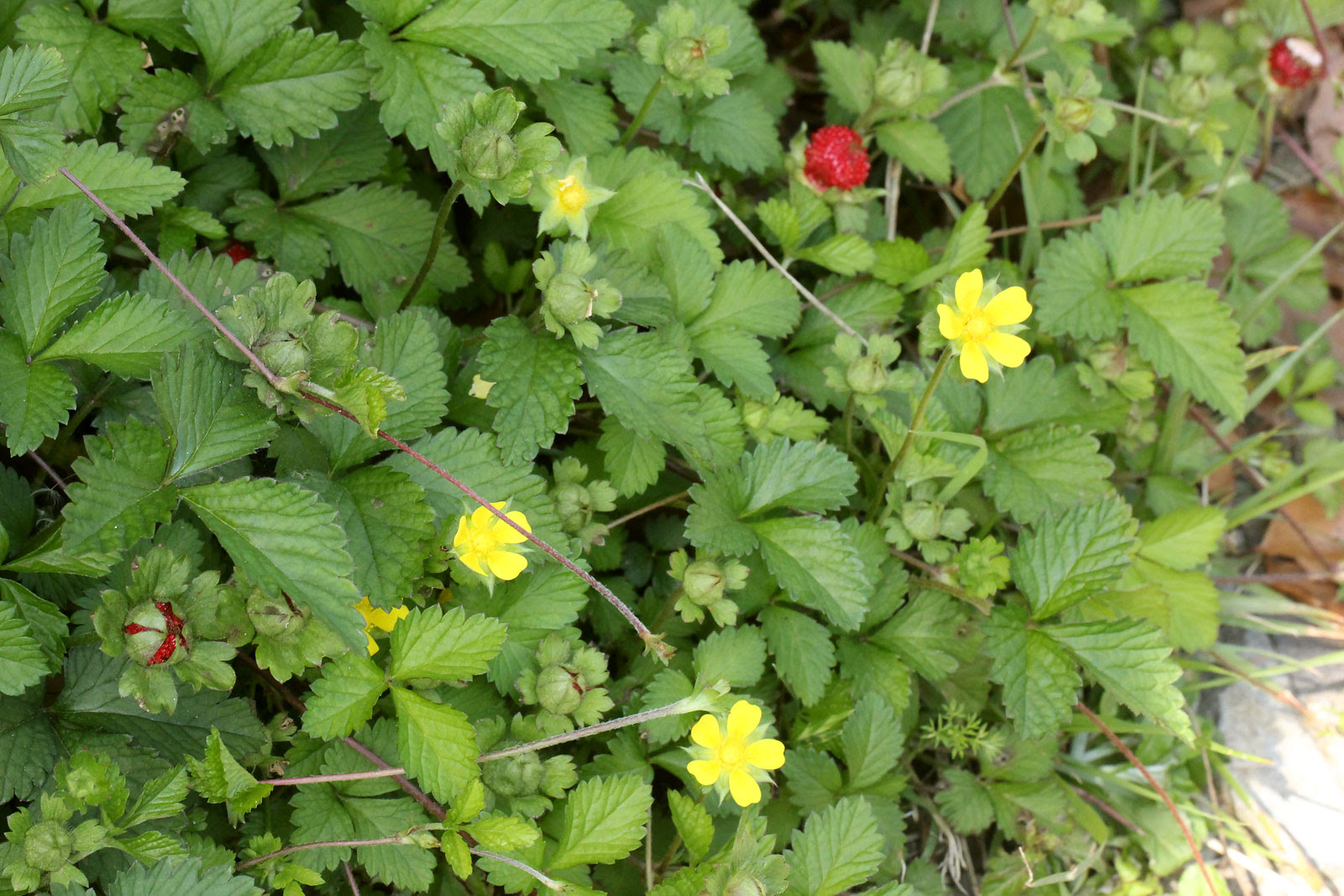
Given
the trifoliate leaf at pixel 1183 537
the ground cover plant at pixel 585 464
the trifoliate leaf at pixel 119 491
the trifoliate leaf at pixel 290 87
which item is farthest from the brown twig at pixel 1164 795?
the trifoliate leaf at pixel 290 87

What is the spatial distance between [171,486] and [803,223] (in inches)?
58.8

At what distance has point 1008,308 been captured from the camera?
69.9 inches

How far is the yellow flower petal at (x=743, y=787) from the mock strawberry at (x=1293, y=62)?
2788 millimetres

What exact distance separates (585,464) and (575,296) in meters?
0.46

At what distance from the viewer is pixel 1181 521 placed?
2451 mm

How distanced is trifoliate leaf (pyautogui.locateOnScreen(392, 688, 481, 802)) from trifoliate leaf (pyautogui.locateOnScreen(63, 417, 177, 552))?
47 centimetres

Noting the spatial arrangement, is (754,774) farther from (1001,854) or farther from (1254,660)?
(1254,660)

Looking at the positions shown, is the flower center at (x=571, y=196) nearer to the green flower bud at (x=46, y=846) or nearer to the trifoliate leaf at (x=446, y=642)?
the trifoliate leaf at (x=446, y=642)

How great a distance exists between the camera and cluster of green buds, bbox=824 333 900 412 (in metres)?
2.11

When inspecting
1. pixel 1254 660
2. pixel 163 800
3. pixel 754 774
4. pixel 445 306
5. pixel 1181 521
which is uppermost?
pixel 445 306

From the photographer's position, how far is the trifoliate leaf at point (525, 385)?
5.85ft

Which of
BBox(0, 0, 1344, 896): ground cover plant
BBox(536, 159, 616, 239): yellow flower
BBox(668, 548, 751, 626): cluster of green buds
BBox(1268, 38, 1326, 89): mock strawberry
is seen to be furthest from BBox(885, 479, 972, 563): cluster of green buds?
BBox(1268, 38, 1326, 89): mock strawberry

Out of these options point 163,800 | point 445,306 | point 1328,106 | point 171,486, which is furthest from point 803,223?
point 1328,106

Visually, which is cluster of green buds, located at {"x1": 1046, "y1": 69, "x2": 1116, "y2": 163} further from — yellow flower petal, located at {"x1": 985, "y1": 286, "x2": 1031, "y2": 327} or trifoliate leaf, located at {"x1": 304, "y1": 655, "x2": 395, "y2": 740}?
trifoliate leaf, located at {"x1": 304, "y1": 655, "x2": 395, "y2": 740}
